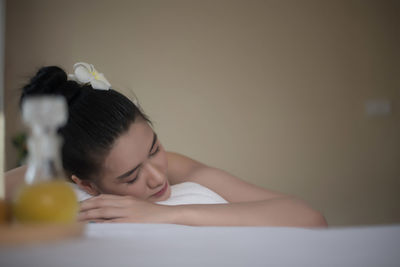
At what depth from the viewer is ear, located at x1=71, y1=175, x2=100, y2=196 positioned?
1138 millimetres

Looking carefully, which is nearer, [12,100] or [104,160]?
[104,160]

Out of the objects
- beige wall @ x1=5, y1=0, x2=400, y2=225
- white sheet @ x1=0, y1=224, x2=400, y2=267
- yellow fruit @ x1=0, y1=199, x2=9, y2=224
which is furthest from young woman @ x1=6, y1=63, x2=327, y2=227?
beige wall @ x1=5, y1=0, x2=400, y2=225

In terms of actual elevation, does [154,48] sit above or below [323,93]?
above

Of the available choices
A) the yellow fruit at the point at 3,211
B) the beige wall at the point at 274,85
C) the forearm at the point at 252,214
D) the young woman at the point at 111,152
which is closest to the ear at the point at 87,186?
the young woman at the point at 111,152

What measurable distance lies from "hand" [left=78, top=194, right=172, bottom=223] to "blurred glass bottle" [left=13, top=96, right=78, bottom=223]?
397 millimetres

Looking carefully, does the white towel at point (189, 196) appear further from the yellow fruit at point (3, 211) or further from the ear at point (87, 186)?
the yellow fruit at point (3, 211)

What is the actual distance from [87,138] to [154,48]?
1872 mm

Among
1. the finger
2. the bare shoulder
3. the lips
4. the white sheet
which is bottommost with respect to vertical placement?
the bare shoulder

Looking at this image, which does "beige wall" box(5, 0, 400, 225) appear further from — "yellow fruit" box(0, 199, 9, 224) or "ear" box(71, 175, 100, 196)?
"yellow fruit" box(0, 199, 9, 224)

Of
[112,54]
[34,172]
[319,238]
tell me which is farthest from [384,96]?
[34,172]

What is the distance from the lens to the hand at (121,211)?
792 millimetres

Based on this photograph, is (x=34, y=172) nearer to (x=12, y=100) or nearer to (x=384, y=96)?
(x=12, y=100)

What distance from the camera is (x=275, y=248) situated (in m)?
0.45

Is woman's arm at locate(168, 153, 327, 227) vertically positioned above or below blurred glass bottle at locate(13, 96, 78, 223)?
below
